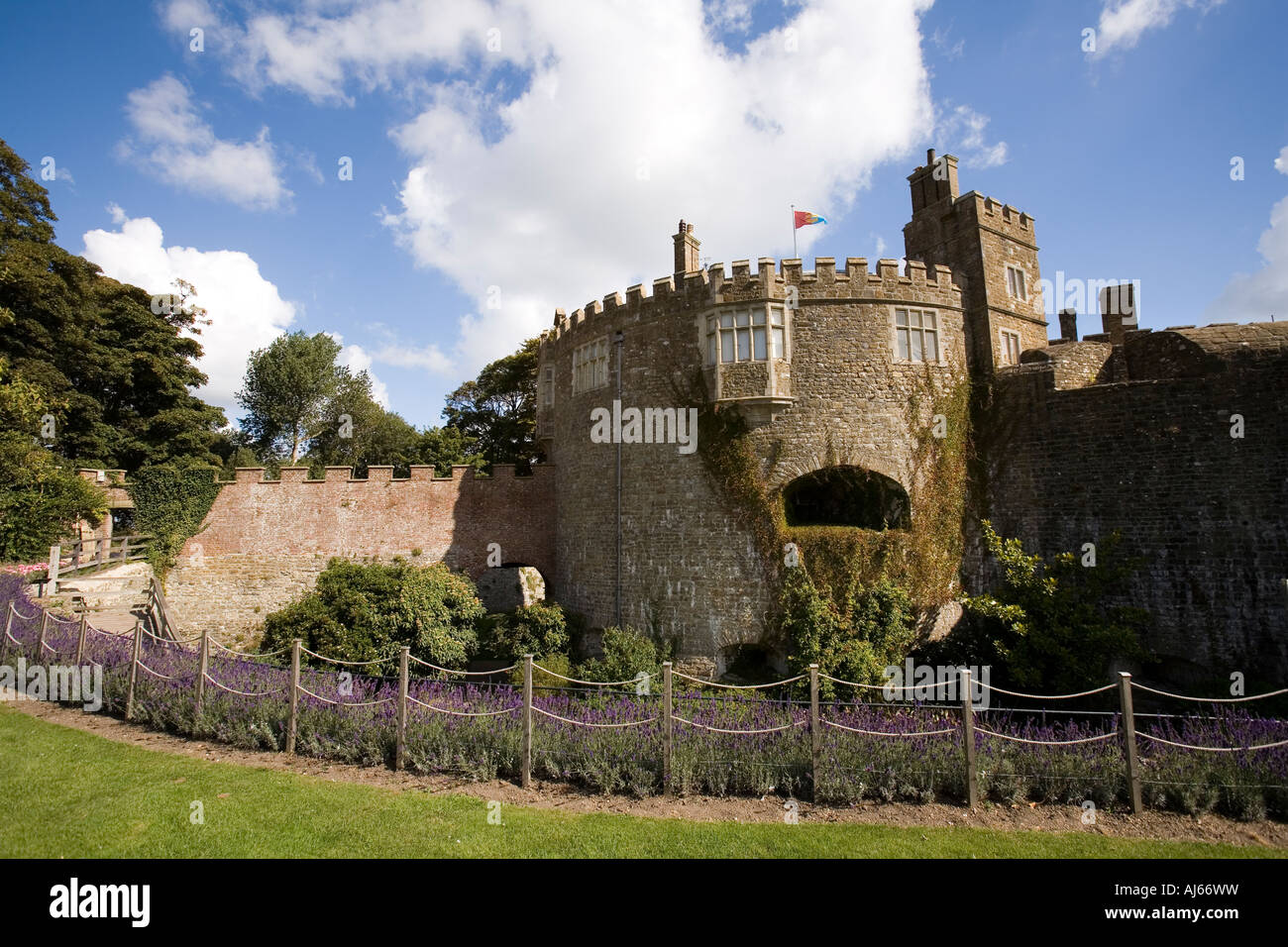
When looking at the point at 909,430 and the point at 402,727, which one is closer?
the point at 402,727

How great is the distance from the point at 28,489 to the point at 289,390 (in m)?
24.2

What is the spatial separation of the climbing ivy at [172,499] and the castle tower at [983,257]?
25.3m

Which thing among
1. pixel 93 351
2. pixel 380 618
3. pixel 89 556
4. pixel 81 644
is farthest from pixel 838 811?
pixel 93 351

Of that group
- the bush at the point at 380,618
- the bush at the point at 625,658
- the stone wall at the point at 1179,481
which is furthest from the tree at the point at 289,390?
the stone wall at the point at 1179,481

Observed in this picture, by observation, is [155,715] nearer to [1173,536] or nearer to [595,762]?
[595,762]

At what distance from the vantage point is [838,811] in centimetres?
841

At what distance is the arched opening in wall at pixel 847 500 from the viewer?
54.0 ft

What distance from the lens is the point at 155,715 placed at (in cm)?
1127

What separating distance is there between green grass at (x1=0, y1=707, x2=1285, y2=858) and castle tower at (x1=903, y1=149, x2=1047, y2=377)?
13.5 metres

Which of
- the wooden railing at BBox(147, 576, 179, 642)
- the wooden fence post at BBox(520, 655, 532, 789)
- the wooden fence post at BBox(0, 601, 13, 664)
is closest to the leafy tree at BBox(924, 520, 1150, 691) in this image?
the wooden fence post at BBox(520, 655, 532, 789)

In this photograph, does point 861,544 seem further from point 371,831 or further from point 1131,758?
point 371,831

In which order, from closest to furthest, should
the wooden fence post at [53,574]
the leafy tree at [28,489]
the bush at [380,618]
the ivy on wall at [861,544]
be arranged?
the ivy on wall at [861,544] < the bush at [380,618] < the wooden fence post at [53,574] < the leafy tree at [28,489]

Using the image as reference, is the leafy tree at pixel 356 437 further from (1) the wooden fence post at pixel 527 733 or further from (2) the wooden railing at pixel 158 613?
(1) the wooden fence post at pixel 527 733
